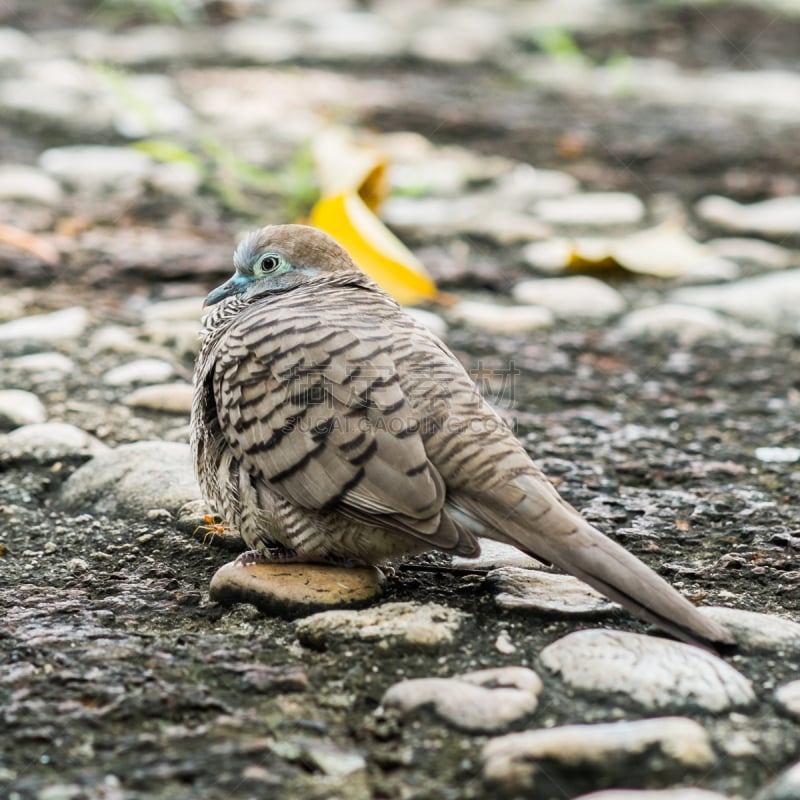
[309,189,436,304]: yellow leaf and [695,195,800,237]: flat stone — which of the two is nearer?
[309,189,436,304]: yellow leaf

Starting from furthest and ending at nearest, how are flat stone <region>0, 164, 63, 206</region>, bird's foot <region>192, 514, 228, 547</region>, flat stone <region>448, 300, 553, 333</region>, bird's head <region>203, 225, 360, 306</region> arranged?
1. flat stone <region>0, 164, 63, 206</region>
2. flat stone <region>448, 300, 553, 333</region>
3. bird's head <region>203, 225, 360, 306</region>
4. bird's foot <region>192, 514, 228, 547</region>

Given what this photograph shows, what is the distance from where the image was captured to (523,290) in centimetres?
542

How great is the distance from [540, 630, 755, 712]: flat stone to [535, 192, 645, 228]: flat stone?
12.5ft

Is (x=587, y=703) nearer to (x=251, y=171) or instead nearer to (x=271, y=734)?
(x=271, y=734)

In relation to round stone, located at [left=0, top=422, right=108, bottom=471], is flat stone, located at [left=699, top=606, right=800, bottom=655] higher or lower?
lower

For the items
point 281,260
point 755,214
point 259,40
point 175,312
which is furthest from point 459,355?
point 259,40

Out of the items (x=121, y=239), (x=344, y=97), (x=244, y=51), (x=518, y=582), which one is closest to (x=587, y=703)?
(x=518, y=582)

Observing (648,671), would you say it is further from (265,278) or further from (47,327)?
(47,327)

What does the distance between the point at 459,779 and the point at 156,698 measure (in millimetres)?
656

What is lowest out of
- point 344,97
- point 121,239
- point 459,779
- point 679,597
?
point 459,779

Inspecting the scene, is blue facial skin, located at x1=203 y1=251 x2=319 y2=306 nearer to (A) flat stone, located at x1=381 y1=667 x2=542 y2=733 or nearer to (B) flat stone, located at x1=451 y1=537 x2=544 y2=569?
(B) flat stone, located at x1=451 y1=537 x2=544 y2=569

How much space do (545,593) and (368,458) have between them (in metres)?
0.55

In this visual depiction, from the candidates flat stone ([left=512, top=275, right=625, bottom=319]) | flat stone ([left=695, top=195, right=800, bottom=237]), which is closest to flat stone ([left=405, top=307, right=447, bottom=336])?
flat stone ([left=512, top=275, right=625, bottom=319])

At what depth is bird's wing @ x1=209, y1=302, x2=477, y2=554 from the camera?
2.81 metres
